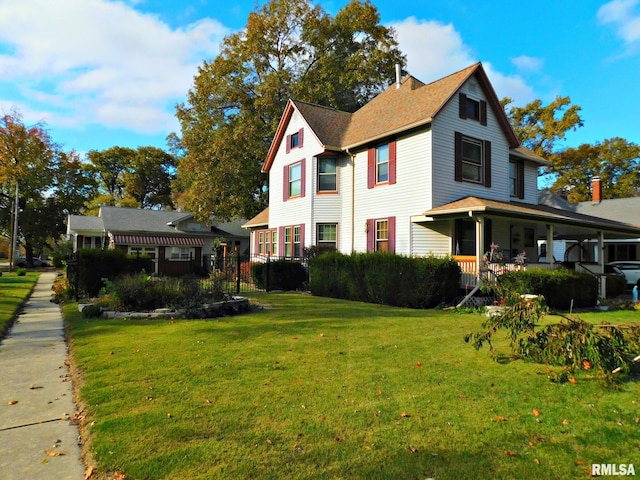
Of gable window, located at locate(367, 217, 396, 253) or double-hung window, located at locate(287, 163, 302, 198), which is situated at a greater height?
double-hung window, located at locate(287, 163, 302, 198)

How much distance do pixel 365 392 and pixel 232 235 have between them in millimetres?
32536

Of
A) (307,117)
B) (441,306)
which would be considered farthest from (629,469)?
(307,117)

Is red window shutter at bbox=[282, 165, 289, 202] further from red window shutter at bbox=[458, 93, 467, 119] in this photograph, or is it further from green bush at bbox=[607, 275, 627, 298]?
green bush at bbox=[607, 275, 627, 298]

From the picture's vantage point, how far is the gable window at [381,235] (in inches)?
636

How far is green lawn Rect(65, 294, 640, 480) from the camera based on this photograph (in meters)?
3.14

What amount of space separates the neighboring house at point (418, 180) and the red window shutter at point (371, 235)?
0.14 ft

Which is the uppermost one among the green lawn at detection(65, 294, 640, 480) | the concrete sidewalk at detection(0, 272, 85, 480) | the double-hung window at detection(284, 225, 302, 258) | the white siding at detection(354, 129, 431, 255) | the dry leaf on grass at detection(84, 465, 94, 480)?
the white siding at detection(354, 129, 431, 255)

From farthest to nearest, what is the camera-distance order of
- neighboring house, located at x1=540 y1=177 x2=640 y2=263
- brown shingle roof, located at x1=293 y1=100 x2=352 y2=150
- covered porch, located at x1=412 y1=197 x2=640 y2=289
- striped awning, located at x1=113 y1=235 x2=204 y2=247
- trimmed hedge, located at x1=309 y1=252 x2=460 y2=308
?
striped awning, located at x1=113 y1=235 x2=204 y2=247, neighboring house, located at x1=540 y1=177 x2=640 y2=263, brown shingle roof, located at x1=293 y1=100 x2=352 y2=150, covered porch, located at x1=412 y1=197 x2=640 y2=289, trimmed hedge, located at x1=309 y1=252 x2=460 y2=308

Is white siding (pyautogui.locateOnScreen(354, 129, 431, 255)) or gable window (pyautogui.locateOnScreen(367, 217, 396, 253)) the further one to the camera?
gable window (pyautogui.locateOnScreen(367, 217, 396, 253))

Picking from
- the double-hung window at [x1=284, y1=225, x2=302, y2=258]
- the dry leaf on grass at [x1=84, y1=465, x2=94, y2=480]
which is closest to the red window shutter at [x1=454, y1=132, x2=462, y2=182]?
the double-hung window at [x1=284, y1=225, x2=302, y2=258]

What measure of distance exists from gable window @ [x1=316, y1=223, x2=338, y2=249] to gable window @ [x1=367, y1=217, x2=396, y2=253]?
204 cm

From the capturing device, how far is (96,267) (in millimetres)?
13922

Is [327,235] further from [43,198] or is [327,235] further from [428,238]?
[43,198]

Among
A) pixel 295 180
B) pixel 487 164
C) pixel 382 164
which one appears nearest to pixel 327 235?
pixel 295 180
